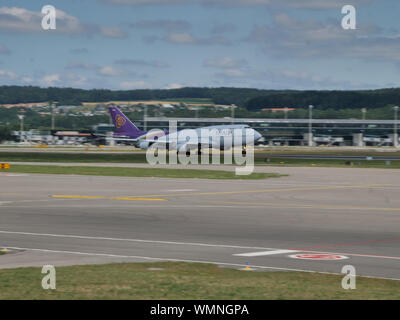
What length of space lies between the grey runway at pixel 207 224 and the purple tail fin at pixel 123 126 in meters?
65.4

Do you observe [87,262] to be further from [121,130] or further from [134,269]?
[121,130]

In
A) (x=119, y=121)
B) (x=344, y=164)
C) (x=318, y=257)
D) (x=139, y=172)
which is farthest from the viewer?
(x=119, y=121)

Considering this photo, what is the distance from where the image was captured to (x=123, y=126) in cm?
12250

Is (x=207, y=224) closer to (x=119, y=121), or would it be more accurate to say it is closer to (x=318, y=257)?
(x=318, y=257)

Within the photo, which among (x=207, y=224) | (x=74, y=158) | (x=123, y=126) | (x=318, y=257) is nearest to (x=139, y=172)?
(x=74, y=158)

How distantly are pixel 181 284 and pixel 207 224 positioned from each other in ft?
47.0

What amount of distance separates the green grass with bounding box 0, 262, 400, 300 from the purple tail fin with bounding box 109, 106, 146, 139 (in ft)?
339

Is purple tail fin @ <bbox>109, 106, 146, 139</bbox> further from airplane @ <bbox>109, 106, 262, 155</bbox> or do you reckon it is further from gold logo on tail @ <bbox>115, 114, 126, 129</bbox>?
airplane @ <bbox>109, 106, 262, 155</bbox>

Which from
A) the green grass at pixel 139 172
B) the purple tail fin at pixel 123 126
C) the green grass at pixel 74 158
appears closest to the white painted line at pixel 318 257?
the green grass at pixel 139 172

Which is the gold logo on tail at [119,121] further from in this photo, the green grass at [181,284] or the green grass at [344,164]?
the green grass at [181,284]

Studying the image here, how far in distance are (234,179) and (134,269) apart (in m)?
43.7

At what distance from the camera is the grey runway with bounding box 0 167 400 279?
838 inches

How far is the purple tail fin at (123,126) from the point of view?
400 feet
